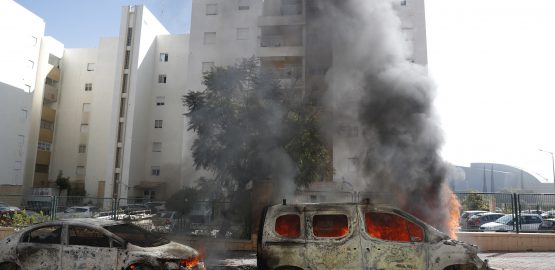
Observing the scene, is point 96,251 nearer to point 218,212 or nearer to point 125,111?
point 218,212

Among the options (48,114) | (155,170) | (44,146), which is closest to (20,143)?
(44,146)

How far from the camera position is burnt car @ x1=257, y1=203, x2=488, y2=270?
5992 mm

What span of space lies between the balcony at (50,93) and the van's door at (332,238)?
4003 cm

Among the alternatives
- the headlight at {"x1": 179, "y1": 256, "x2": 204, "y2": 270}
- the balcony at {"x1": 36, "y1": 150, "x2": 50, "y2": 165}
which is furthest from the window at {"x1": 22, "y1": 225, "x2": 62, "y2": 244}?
the balcony at {"x1": 36, "y1": 150, "x2": 50, "y2": 165}

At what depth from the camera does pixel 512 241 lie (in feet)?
37.2

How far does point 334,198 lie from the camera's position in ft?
51.0

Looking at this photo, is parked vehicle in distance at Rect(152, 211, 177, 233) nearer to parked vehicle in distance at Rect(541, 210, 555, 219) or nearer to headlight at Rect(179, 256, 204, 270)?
headlight at Rect(179, 256, 204, 270)

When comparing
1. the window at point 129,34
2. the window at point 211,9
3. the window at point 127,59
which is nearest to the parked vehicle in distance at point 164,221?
the window at point 211,9

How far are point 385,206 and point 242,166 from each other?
7356mm

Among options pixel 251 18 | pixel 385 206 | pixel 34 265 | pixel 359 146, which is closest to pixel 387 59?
pixel 359 146

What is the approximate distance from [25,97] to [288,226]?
36.5m

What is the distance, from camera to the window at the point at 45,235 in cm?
641

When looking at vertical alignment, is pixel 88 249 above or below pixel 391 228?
below

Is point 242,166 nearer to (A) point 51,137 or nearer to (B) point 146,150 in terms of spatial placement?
(B) point 146,150
